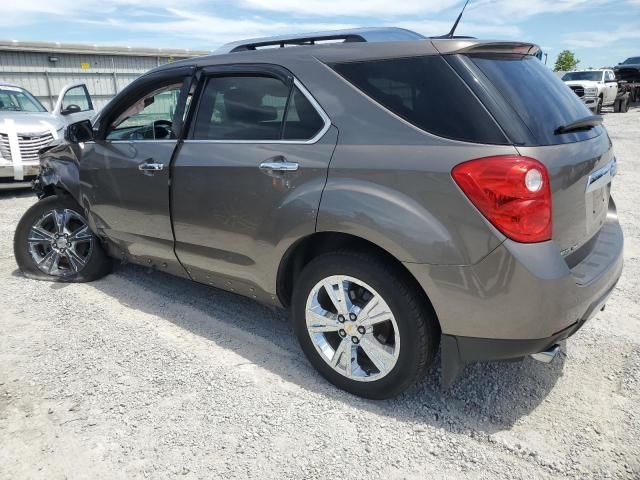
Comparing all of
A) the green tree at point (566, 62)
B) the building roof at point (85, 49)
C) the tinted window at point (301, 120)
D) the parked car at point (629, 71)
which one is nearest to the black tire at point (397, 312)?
the tinted window at point (301, 120)

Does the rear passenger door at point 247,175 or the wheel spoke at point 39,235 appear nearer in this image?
the rear passenger door at point 247,175

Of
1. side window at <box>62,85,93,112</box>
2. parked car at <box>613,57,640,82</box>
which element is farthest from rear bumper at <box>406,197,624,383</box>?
parked car at <box>613,57,640,82</box>

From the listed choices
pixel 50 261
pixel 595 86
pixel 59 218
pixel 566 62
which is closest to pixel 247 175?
pixel 59 218

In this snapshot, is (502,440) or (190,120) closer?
(502,440)

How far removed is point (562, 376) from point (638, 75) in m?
30.7

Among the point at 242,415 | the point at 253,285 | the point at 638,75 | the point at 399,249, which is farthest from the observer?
the point at 638,75

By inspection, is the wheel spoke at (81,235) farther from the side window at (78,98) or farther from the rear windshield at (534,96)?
the side window at (78,98)

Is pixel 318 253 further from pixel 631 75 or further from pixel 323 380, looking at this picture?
pixel 631 75

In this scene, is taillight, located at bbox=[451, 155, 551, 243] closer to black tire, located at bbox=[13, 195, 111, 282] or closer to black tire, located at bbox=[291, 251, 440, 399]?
black tire, located at bbox=[291, 251, 440, 399]

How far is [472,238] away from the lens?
2148mm

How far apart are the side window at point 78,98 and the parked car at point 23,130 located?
22cm

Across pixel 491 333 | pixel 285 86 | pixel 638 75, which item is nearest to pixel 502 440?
pixel 491 333

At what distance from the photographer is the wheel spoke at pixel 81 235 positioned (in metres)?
4.26

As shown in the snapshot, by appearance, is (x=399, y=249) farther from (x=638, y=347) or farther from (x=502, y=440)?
(x=638, y=347)
